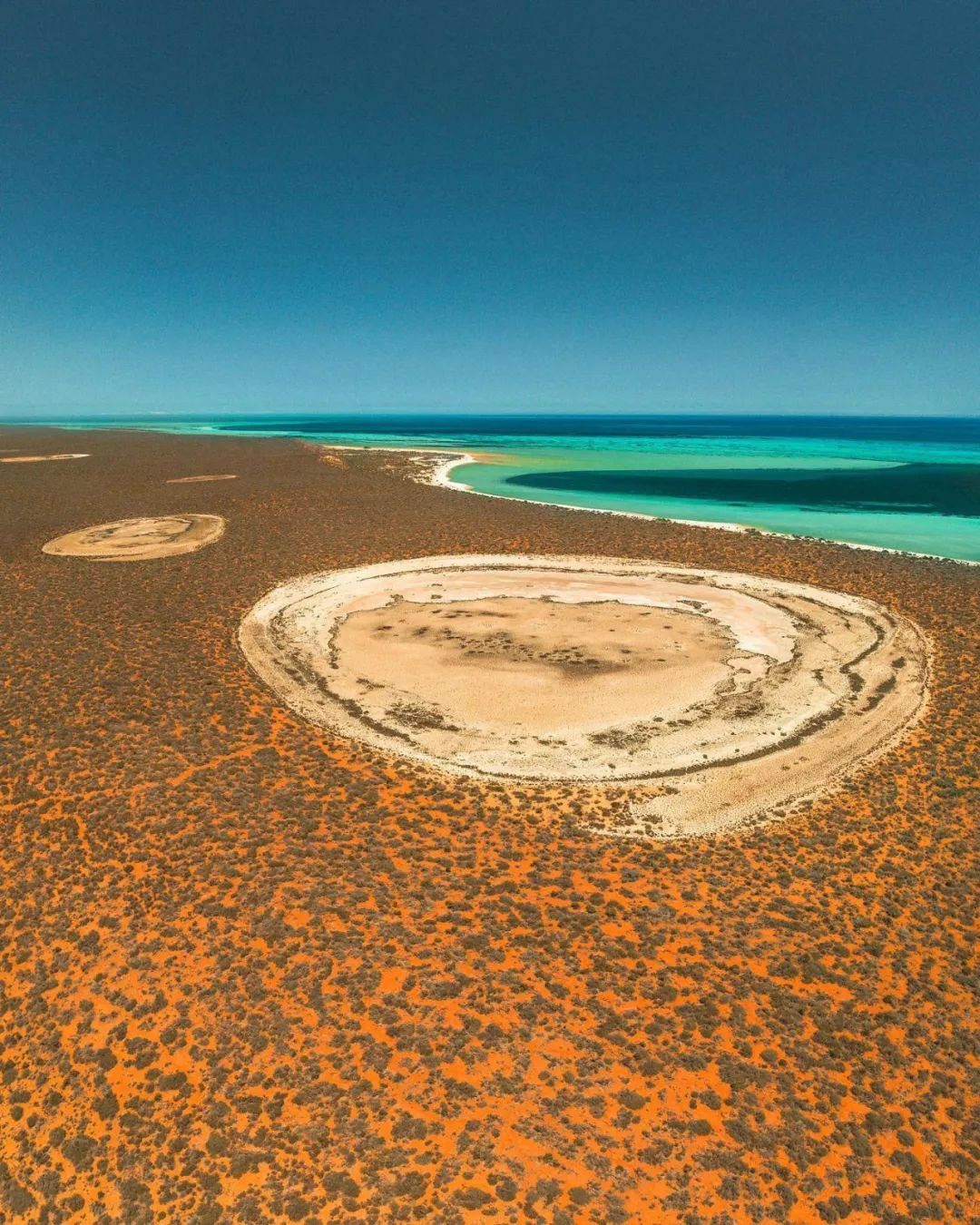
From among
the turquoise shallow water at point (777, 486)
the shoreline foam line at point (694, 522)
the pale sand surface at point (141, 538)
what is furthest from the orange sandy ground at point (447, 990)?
the turquoise shallow water at point (777, 486)

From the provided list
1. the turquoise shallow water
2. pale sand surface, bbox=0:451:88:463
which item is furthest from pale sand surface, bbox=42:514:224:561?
pale sand surface, bbox=0:451:88:463

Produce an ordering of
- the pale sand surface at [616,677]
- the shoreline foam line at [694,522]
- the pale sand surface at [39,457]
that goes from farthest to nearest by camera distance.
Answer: the pale sand surface at [39,457] → the shoreline foam line at [694,522] → the pale sand surface at [616,677]

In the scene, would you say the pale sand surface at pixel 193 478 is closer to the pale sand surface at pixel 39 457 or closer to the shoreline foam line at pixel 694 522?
the shoreline foam line at pixel 694 522

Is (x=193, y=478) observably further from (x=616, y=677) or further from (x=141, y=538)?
(x=616, y=677)

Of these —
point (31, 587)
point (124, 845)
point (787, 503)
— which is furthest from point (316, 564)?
point (787, 503)

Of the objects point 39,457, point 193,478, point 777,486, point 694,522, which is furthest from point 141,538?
point 39,457

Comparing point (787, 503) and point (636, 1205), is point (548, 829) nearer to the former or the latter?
point (636, 1205)

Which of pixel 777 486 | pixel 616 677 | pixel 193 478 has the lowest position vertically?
pixel 616 677
